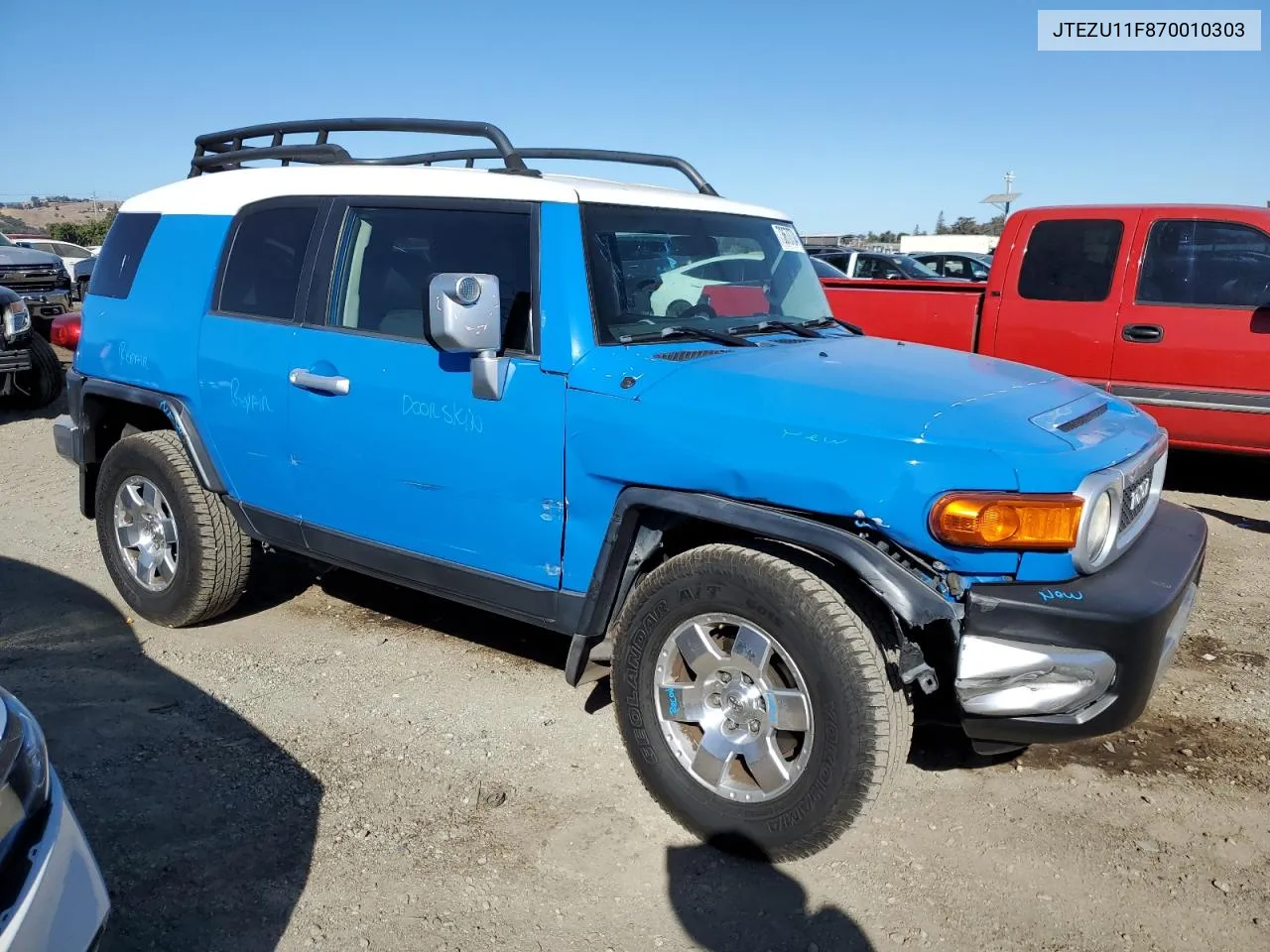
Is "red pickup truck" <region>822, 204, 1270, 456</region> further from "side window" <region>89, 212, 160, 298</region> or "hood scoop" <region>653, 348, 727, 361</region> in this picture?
"side window" <region>89, 212, 160, 298</region>

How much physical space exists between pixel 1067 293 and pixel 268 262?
17.7 feet

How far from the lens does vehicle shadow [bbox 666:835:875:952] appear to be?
8.62 feet

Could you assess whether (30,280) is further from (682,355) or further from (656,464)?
(656,464)

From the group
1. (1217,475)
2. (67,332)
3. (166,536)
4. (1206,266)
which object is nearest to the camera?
(166,536)

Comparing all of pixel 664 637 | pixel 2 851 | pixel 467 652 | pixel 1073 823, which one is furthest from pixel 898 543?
pixel 467 652

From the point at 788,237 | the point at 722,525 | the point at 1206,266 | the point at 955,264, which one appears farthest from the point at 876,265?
the point at 722,525

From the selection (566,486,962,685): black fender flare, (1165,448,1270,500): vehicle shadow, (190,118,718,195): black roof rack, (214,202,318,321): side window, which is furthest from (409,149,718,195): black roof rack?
(1165,448,1270,500): vehicle shadow

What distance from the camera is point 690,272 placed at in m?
3.63

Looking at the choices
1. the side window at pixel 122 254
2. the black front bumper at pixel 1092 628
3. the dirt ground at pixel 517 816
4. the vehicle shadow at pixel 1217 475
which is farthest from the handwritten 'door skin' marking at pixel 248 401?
the vehicle shadow at pixel 1217 475

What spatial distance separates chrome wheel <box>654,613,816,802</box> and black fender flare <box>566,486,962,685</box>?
27cm

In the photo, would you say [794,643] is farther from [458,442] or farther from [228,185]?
[228,185]

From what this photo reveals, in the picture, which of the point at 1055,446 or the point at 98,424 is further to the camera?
the point at 98,424

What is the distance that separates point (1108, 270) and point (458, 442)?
211 inches

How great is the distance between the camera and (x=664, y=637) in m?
3.02
